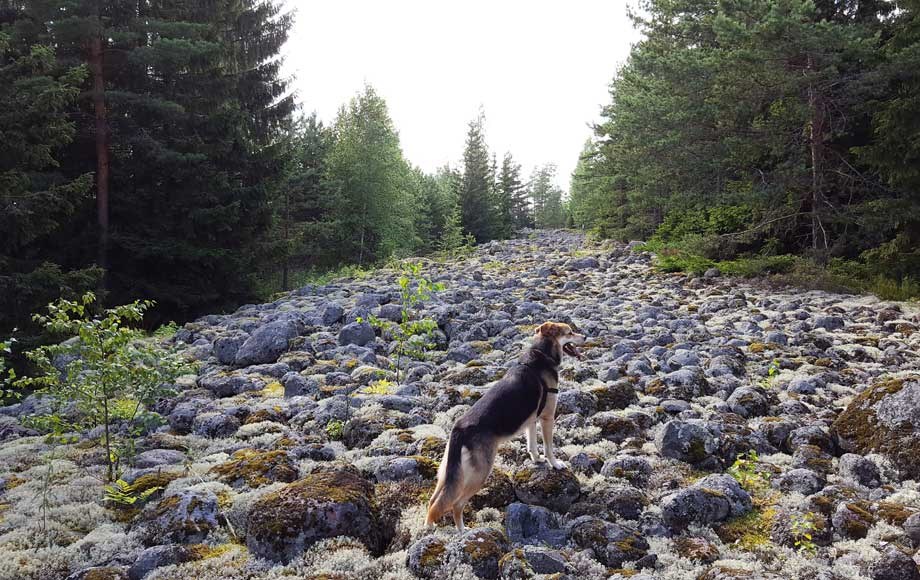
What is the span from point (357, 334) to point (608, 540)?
732cm

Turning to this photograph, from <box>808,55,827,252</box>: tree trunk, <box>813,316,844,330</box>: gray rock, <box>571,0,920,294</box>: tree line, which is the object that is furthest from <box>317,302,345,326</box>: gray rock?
<box>808,55,827,252</box>: tree trunk

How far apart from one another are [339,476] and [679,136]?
16729 mm

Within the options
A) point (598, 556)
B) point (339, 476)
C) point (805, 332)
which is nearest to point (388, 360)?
point (339, 476)

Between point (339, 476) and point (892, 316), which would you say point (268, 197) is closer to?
point (339, 476)

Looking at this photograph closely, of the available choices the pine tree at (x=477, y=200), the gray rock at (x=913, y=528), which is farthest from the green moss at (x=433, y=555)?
the pine tree at (x=477, y=200)

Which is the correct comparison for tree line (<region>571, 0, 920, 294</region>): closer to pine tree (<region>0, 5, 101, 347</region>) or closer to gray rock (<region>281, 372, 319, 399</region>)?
gray rock (<region>281, 372, 319, 399</region>)

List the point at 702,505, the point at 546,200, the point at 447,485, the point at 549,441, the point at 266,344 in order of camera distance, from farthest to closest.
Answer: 1. the point at 546,200
2. the point at 266,344
3. the point at 549,441
4. the point at 702,505
5. the point at 447,485

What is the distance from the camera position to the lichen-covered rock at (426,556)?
11.3 ft

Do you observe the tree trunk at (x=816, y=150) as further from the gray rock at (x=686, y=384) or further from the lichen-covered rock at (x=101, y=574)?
the lichen-covered rock at (x=101, y=574)

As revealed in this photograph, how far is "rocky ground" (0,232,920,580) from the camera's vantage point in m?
3.60

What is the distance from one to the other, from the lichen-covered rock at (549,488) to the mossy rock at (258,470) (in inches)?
84.9

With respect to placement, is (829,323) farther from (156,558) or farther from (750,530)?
(156,558)

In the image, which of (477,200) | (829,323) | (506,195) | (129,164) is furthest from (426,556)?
(506,195)

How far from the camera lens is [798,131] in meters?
15.4
